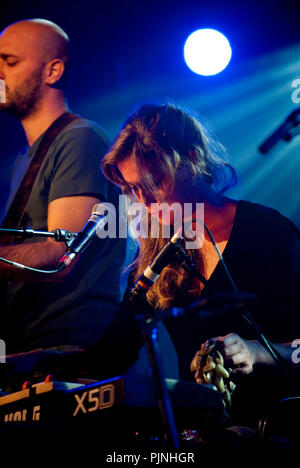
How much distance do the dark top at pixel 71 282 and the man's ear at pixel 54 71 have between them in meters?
0.49

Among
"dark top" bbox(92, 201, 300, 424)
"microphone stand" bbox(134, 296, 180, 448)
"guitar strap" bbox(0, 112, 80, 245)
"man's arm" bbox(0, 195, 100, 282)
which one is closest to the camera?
"microphone stand" bbox(134, 296, 180, 448)

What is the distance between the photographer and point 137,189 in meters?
2.12

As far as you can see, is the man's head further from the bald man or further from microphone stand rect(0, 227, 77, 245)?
microphone stand rect(0, 227, 77, 245)

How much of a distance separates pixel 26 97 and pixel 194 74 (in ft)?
3.63

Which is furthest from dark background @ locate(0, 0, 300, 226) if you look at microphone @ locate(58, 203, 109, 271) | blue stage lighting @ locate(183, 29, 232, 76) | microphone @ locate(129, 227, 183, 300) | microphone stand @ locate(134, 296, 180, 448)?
microphone stand @ locate(134, 296, 180, 448)

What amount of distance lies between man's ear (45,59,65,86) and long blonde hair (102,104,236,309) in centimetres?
87

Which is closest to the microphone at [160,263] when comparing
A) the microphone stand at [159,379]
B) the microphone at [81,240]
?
the microphone stand at [159,379]

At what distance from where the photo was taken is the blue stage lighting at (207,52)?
8.82ft

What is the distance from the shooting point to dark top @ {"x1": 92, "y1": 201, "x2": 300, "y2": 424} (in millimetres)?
1698

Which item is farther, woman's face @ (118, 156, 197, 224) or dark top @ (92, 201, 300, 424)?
woman's face @ (118, 156, 197, 224)

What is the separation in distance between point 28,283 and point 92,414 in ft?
4.18

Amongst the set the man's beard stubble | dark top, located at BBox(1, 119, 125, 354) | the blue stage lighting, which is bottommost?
dark top, located at BBox(1, 119, 125, 354)

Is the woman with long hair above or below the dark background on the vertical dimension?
below

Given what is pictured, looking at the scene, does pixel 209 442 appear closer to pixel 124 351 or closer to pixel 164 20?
pixel 124 351
